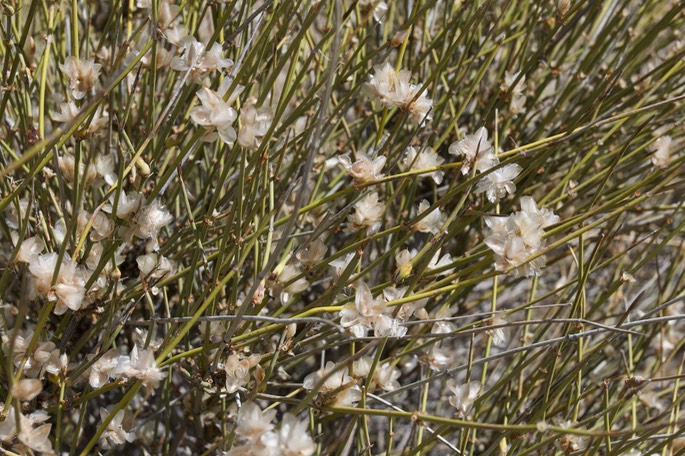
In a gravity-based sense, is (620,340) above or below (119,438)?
above

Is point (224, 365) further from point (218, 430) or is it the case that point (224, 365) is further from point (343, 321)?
point (218, 430)

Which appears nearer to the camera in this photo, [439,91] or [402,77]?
[402,77]

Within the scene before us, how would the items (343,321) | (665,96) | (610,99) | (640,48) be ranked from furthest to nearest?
(665,96), (610,99), (640,48), (343,321)

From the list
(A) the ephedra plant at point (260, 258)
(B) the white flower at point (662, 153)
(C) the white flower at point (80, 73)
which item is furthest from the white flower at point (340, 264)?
(B) the white flower at point (662, 153)

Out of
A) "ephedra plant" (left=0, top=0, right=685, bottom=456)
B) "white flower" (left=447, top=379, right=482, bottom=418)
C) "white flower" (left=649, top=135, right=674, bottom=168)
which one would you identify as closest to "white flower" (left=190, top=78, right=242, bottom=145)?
"ephedra plant" (left=0, top=0, right=685, bottom=456)

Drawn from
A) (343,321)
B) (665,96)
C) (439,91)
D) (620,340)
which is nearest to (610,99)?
(665,96)

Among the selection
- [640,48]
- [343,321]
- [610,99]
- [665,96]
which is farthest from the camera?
[665,96]

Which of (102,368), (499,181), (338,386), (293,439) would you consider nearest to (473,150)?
(499,181)
